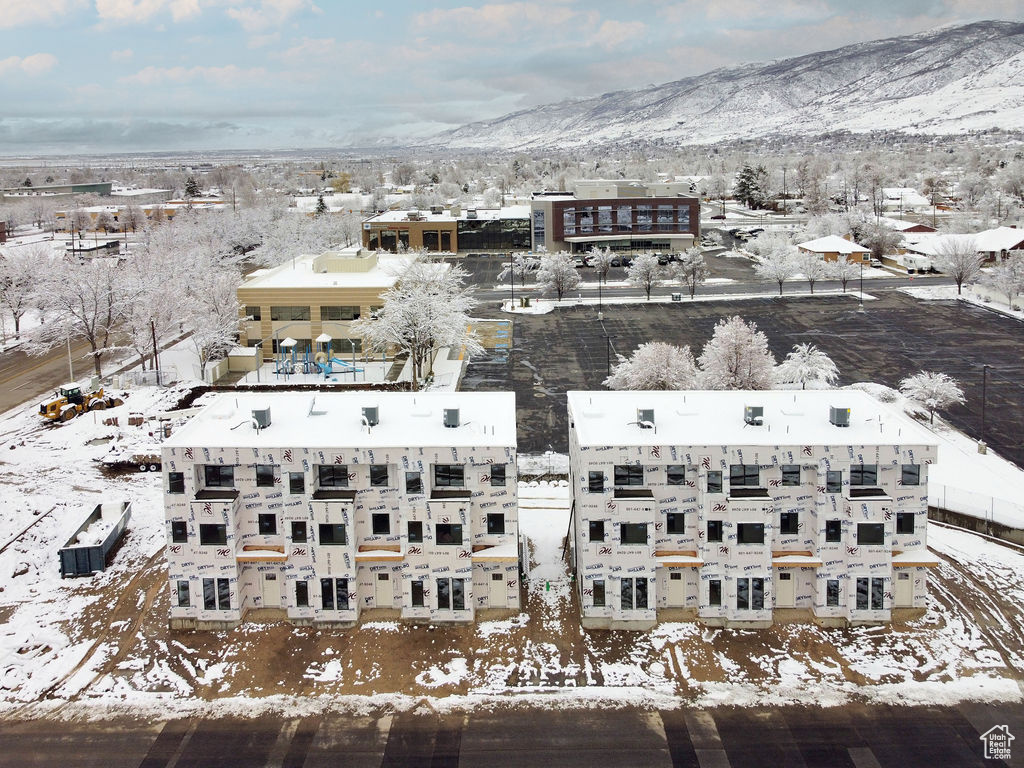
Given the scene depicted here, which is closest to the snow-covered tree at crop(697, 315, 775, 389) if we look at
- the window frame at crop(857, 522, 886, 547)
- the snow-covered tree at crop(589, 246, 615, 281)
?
the window frame at crop(857, 522, 886, 547)

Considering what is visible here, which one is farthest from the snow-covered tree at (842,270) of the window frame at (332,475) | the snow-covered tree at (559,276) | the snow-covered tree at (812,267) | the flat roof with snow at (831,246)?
the window frame at (332,475)

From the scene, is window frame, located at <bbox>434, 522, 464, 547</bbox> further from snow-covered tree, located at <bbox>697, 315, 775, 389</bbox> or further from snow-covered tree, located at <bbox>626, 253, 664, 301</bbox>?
snow-covered tree, located at <bbox>626, 253, 664, 301</bbox>

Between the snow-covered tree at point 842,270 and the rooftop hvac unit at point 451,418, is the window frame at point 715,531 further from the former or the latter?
the snow-covered tree at point 842,270

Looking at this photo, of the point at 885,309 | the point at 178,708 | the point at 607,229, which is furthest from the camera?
the point at 607,229

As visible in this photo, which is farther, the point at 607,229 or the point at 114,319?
the point at 607,229

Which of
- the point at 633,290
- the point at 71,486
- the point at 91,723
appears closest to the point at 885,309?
the point at 633,290

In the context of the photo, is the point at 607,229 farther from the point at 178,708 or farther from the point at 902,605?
the point at 178,708
